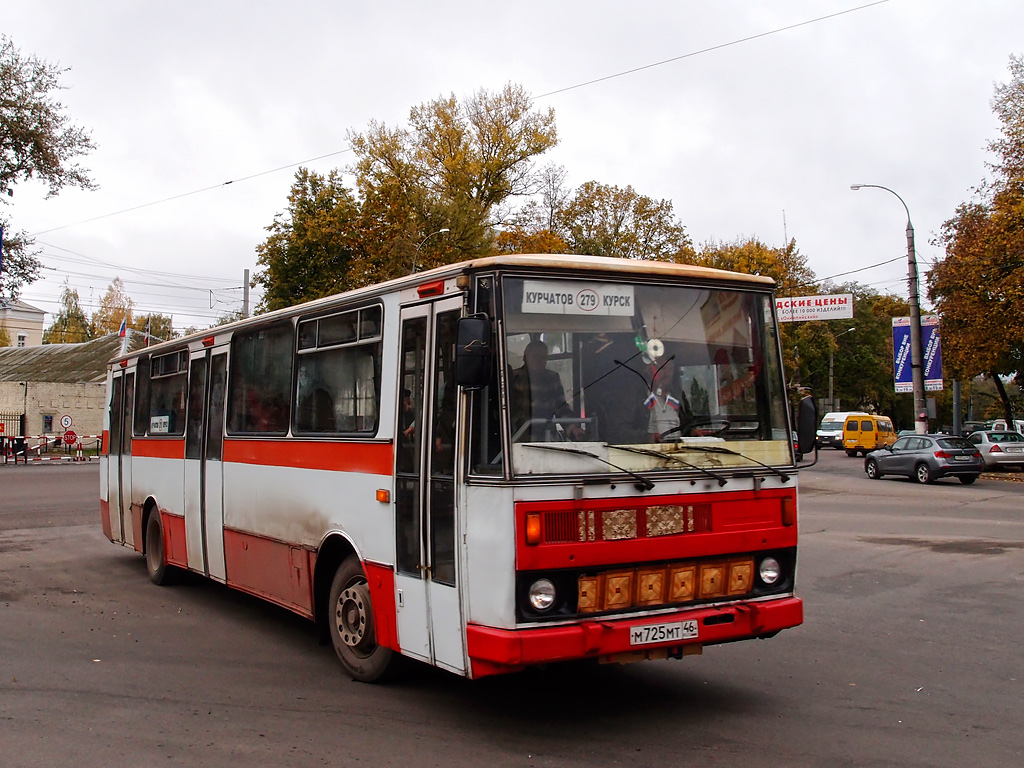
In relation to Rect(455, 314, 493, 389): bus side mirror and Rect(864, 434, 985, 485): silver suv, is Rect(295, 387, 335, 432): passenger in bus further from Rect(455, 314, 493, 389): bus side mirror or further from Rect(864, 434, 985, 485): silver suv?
Rect(864, 434, 985, 485): silver suv

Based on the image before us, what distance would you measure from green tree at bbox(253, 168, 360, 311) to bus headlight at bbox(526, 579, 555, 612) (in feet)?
117

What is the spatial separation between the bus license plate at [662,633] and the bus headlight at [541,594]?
526 mm

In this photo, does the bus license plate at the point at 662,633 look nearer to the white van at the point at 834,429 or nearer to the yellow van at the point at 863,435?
the yellow van at the point at 863,435

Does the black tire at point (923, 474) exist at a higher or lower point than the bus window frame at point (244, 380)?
lower

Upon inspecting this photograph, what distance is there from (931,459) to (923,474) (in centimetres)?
63

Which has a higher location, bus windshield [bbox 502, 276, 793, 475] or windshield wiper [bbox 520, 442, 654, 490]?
bus windshield [bbox 502, 276, 793, 475]

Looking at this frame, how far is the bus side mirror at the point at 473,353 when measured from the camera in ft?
17.7

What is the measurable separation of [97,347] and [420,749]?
64117 millimetres

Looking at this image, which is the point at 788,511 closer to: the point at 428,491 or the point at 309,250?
the point at 428,491

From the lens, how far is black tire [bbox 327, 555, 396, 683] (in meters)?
6.77

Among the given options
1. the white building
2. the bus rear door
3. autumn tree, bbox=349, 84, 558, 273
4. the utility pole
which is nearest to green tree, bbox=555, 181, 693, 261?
autumn tree, bbox=349, 84, 558, 273

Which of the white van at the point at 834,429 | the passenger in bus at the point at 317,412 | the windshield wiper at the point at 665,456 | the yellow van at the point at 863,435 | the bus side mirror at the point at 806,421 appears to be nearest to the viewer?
the windshield wiper at the point at 665,456

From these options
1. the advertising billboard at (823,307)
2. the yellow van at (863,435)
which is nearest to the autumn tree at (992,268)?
the advertising billboard at (823,307)

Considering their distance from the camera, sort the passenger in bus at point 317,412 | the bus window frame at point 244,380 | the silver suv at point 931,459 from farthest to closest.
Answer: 1. the silver suv at point 931,459
2. the bus window frame at point 244,380
3. the passenger in bus at point 317,412
